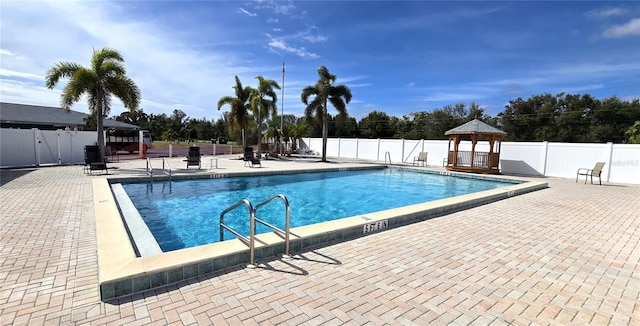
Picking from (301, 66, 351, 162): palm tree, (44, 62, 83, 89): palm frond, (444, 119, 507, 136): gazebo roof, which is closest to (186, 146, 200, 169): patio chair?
(44, 62, 83, 89): palm frond

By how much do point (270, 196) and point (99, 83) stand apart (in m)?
9.11

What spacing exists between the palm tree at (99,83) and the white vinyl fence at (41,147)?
2643 millimetres

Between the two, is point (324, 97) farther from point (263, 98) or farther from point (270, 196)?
point (270, 196)

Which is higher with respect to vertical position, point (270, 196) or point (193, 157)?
point (193, 157)

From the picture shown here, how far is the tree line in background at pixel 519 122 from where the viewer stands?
25.9 meters

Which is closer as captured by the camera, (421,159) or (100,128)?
(100,128)

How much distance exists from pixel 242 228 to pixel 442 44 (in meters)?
18.8

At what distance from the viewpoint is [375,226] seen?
479 cm

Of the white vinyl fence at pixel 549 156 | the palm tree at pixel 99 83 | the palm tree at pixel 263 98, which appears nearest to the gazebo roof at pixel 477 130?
the white vinyl fence at pixel 549 156

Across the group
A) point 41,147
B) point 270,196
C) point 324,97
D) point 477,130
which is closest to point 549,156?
point 477,130

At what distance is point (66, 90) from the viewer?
11.5m

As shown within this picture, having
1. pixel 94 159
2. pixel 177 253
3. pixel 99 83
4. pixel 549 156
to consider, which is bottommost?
pixel 177 253

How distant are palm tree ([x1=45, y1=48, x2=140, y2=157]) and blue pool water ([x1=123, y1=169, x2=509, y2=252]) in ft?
17.4

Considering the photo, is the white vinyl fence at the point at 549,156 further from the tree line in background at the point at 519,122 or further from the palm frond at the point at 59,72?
the palm frond at the point at 59,72
